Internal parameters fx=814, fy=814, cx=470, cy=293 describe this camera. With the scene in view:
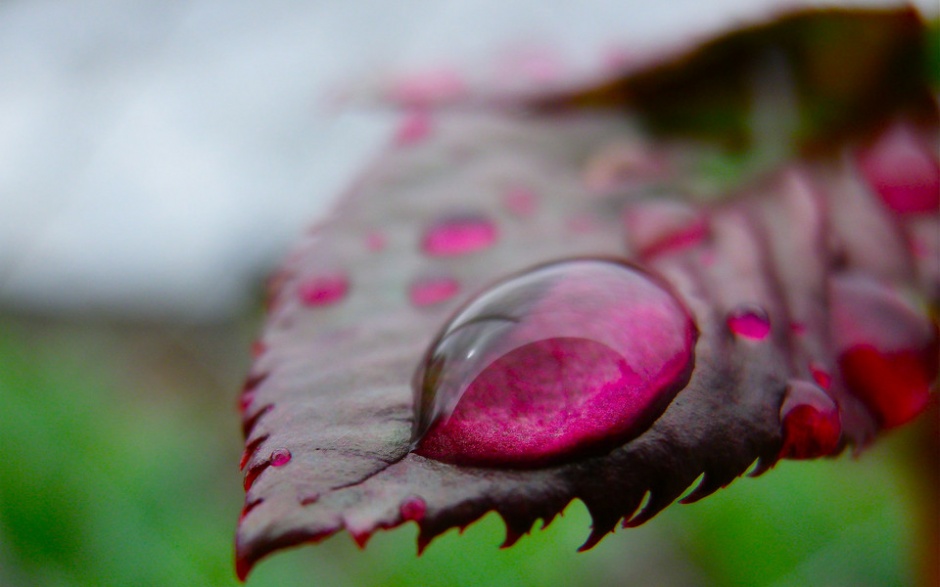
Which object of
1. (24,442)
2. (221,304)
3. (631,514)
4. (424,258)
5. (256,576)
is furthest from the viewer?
(221,304)

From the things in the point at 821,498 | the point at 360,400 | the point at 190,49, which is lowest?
the point at 821,498

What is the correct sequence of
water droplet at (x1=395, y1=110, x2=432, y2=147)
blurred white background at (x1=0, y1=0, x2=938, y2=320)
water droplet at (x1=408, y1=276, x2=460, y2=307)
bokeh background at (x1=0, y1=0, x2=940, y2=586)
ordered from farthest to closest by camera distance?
1. blurred white background at (x1=0, y1=0, x2=938, y2=320)
2. bokeh background at (x1=0, y1=0, x2=940, y2=586)
3. water droplet at (x1=395, y1=110, x2=432, y2=147)
4. water droplet at (x1=408, y1=276, x2=460, y2=307)

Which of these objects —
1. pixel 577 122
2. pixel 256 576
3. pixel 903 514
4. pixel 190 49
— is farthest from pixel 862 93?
pixel 190 49

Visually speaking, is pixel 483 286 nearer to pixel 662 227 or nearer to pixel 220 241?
pixel 662 227

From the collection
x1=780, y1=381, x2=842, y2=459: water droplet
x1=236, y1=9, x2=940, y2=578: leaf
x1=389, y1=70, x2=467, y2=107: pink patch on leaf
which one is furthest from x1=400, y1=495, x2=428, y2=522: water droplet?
x1=389, y1=70, x2=467, y2=107: pink patch on leaf

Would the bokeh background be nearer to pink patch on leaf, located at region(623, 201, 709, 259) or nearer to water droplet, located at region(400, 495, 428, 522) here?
pink patch on leaf, located at region(623, 201, 709, 259)

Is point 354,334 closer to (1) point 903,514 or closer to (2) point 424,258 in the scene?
(2) point 424,258

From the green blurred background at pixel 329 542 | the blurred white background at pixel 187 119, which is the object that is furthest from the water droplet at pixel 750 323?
the blurred white background at pixel 187 119
